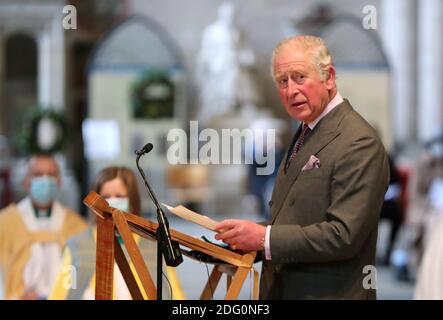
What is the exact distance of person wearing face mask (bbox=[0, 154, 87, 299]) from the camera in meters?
5.21

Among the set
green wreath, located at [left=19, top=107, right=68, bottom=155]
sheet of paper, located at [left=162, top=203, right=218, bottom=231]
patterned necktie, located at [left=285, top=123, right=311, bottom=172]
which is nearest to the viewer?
sheet of paper, located at [left=162, top=203, right=218, bottom=231]

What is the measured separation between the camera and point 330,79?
3055 millimetres

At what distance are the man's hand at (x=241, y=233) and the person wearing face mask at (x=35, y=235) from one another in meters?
2.36

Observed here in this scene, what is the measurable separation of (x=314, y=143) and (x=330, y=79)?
22cm

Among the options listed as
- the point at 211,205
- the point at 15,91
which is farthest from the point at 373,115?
the point at 15,91

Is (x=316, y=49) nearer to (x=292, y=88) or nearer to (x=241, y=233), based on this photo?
(x=292, y=88)

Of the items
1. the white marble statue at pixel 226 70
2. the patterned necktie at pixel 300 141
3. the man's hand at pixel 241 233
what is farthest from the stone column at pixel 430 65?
the man's hand at pixel 241 233

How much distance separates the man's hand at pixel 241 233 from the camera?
9.82 ft

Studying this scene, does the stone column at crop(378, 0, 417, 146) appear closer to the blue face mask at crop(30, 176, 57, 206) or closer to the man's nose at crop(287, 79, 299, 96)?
the blue face mask at crop(30, 176, 57, 206)

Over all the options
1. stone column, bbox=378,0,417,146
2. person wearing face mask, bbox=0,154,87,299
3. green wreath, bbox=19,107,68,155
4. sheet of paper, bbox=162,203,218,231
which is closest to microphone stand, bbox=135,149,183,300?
sheet of paper, bbox=162,203,218,231

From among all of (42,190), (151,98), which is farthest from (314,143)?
(151,98)
